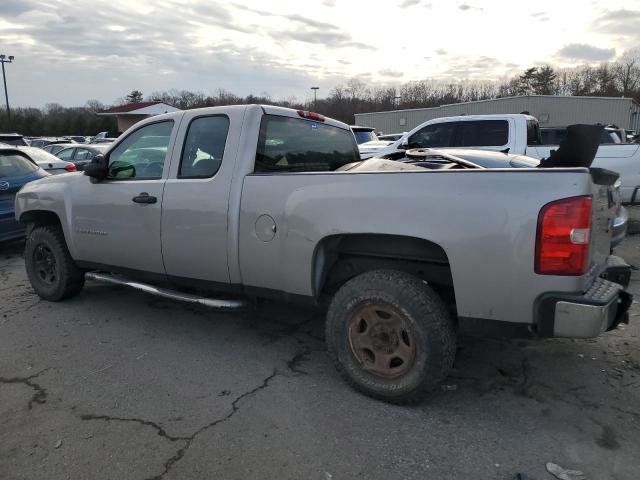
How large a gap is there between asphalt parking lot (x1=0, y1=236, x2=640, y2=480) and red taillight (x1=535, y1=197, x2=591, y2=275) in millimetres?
1011

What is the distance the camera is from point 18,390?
3.43m

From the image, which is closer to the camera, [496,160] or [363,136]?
[496,160]

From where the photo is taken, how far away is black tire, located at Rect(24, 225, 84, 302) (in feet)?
16.6

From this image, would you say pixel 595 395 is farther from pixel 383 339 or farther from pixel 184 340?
pixel 184 340

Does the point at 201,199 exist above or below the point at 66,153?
below

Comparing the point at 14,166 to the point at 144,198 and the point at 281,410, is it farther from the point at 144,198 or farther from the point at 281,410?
the point at 281,410

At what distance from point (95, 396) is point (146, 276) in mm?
1313

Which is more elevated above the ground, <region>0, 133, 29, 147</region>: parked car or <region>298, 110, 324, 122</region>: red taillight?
<region>0, 133, 29, 147</region>: parked car

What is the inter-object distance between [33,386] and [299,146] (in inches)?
106

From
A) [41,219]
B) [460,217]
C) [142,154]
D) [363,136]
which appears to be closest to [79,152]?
[363,136]

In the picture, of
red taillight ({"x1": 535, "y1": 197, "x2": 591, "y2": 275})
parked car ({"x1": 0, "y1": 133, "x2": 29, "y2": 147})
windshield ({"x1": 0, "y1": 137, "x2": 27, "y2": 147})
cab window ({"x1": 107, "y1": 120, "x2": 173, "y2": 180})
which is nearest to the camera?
red taillight ({"x1": 535, "y1": 197, "x2": 591, "y2": 275})

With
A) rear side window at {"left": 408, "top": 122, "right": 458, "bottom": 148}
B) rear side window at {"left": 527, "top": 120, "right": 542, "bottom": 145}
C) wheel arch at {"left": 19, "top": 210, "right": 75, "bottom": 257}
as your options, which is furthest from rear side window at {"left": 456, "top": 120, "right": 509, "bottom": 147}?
wheel arch at {"left": 19, "top": 210, "right": 75, "bottom": 257}

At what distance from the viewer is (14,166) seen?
305 inches

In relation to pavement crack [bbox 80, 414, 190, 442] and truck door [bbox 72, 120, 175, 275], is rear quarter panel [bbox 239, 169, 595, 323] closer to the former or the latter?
pavement crack [bbox 80, 414, 190, 442]
